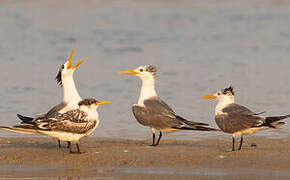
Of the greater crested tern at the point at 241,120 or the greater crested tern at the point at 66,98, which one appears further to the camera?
the greater crested tern at the point at 66,98

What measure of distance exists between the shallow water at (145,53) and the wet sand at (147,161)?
102cm

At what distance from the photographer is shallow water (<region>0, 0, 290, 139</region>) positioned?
11.5 metres

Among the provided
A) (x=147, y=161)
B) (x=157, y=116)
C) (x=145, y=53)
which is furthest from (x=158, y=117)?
(x=145, y=53)

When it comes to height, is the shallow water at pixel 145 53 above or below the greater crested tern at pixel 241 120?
above

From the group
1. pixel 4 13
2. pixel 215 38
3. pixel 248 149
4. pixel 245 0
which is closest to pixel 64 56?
pixel 215 38

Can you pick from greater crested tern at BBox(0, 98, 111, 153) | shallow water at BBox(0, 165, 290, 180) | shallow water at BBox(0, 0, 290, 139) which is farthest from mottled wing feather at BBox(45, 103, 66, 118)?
shallow water at BBox(0, 165, 290, 180)

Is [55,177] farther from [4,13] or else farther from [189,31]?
[4,13]

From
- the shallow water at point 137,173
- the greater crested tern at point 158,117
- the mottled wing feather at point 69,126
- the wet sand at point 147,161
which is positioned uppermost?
the greater crested tern at point 158,117

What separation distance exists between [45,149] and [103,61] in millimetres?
6002

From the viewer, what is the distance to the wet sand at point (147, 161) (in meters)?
7.80

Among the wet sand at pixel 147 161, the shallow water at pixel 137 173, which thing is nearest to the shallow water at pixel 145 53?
the wet sand at pixel 147 161

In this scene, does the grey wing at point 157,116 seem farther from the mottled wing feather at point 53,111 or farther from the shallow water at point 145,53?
the mottled wing feather at point 53,111

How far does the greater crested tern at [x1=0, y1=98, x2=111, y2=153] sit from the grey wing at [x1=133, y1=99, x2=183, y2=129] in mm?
888

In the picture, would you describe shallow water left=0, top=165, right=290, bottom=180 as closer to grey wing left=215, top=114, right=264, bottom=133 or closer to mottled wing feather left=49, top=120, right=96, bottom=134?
mottled wing feather left=49, top=120, right=96, bottom=134
